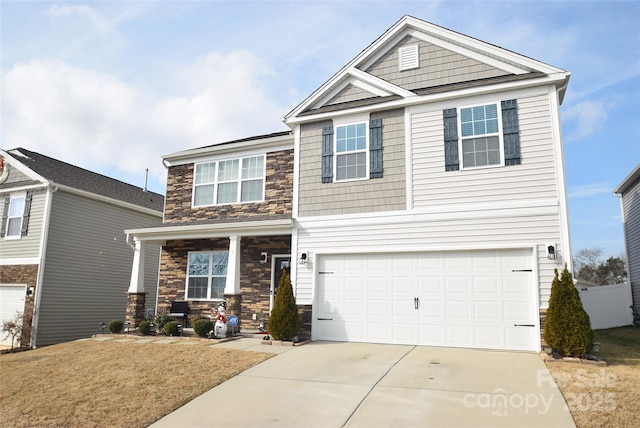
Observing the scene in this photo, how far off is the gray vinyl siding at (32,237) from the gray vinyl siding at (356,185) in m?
11.3

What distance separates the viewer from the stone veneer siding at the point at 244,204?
1350 centimetres

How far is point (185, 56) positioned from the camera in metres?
11.8

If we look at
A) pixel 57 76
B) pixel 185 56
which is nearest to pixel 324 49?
pixel 185 56

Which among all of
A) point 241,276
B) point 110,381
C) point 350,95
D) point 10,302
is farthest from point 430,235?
point 10,302

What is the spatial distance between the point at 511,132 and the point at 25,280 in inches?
687

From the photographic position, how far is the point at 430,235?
10.6m

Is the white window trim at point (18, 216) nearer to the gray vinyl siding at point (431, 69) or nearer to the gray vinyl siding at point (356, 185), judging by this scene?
the gray vinyl siding at point (356, 185)

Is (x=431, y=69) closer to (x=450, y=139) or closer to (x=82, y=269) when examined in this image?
(x=450, y=139)

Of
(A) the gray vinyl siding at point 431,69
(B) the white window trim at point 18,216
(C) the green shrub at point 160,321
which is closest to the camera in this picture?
(A) the gray vinyl siding at point 431,69

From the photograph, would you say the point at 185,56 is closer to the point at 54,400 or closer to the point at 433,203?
the point at 433,203

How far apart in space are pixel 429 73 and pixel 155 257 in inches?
598

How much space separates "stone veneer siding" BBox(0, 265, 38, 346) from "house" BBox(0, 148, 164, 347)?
0.12 feet

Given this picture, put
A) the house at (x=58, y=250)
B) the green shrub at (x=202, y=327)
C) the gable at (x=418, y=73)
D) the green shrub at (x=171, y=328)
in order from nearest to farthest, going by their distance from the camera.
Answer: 1. the gable at (x=418, y=73)
2. the green shrub at (x=202, y=327)
3. the green shrub at (x=171, y=328)
4. the house at (x=58, y=250)

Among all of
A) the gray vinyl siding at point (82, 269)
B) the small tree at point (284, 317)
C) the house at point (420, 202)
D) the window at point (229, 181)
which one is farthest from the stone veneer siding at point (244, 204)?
the gray vinyl siding at point (82, 269)
